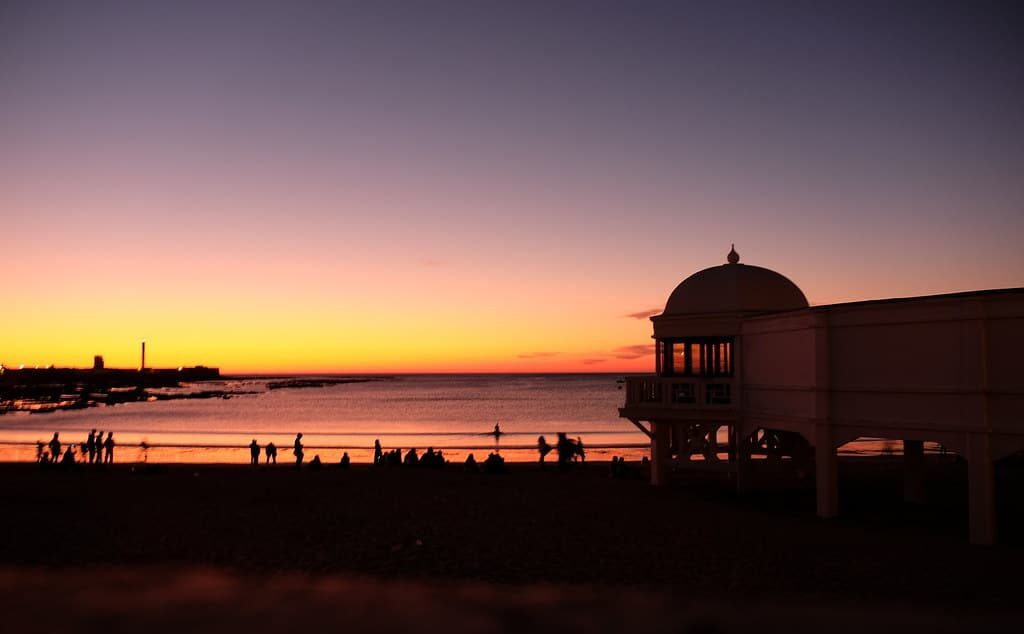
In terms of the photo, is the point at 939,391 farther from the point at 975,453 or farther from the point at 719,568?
the point at 719,568

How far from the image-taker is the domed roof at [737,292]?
21.9 meters

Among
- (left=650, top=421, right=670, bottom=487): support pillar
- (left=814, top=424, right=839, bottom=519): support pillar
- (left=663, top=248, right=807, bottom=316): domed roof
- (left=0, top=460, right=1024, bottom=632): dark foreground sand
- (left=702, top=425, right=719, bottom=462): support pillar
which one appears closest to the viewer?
(left=0, top=460, right=1024, bottom=632): dark foreground sand

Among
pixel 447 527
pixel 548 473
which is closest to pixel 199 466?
pixel 548 473

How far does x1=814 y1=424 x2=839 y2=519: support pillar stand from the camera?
17469 millimetres

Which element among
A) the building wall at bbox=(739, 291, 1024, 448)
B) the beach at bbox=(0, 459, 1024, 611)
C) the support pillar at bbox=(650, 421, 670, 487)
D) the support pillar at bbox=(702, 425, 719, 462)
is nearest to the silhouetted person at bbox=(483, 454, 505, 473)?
the beach at bbox=(0, 459, 1024, 611)

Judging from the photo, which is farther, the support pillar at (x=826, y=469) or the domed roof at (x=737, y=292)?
the domed roof at (x=737, y=292)

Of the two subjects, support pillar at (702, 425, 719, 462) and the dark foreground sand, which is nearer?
the dark foreground sand

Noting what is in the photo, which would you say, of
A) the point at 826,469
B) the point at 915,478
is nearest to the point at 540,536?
the point at 826,469

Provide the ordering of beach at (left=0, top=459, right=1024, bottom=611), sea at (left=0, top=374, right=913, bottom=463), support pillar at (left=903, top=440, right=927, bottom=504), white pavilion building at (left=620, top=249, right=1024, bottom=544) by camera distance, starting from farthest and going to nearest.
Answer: sea at (left=0, top=374, right=913, bottom=463) < support pillar at (left=903, top=440, right=927, bottom=504) < white pavilion building at (left=620, top=249, right=1024, bottom=544) < beach at (left=0, top=459, right=1024, bottom=611)

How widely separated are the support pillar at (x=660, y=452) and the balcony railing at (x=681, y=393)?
122cm

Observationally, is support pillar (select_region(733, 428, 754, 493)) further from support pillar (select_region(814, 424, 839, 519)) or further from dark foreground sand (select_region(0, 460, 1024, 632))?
support pillar (select_region(814, 424, 839, 519))

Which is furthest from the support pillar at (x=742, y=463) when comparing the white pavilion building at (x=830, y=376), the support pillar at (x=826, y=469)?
the support pillar at (x=826, y=469)

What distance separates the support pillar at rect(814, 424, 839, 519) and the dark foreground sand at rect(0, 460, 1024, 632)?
0.52 meters

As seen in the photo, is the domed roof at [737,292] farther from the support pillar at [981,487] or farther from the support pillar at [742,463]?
the support pillar at [981,487]
